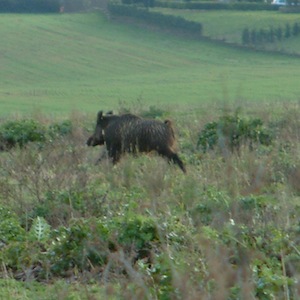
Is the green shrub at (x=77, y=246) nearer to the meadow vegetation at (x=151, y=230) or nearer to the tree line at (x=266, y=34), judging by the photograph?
the meadow vegetation at (x=151, y=230)

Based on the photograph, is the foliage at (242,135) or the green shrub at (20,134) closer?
the foliage at (242,135)

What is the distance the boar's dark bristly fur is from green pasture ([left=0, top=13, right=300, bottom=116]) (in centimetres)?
2323

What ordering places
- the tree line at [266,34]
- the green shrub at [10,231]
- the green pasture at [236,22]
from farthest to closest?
the green pasture at [236,22] → the tree line at [266,34] → the green shrub at [10,231]

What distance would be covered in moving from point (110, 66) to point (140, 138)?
4696 centimetres

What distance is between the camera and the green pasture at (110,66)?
4506 cm

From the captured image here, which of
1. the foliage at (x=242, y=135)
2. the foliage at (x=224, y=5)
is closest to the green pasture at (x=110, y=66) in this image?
the foliage at (x=224, y=5)

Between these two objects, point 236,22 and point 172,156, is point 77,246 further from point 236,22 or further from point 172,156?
point 236,22

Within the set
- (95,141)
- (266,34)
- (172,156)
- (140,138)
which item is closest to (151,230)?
(172,156)

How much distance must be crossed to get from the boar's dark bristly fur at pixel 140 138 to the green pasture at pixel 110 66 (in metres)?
23.2

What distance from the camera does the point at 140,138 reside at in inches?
622

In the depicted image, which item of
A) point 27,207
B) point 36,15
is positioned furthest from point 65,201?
point 36,15

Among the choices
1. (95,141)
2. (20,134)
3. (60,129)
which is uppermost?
(95,141)

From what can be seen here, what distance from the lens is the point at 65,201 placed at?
10047 millimetres

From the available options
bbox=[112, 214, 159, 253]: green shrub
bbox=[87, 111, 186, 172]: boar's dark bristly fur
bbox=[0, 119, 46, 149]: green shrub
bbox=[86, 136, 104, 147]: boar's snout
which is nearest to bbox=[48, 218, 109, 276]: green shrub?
bbox=[112, 214, 159, 253]: green shrub
